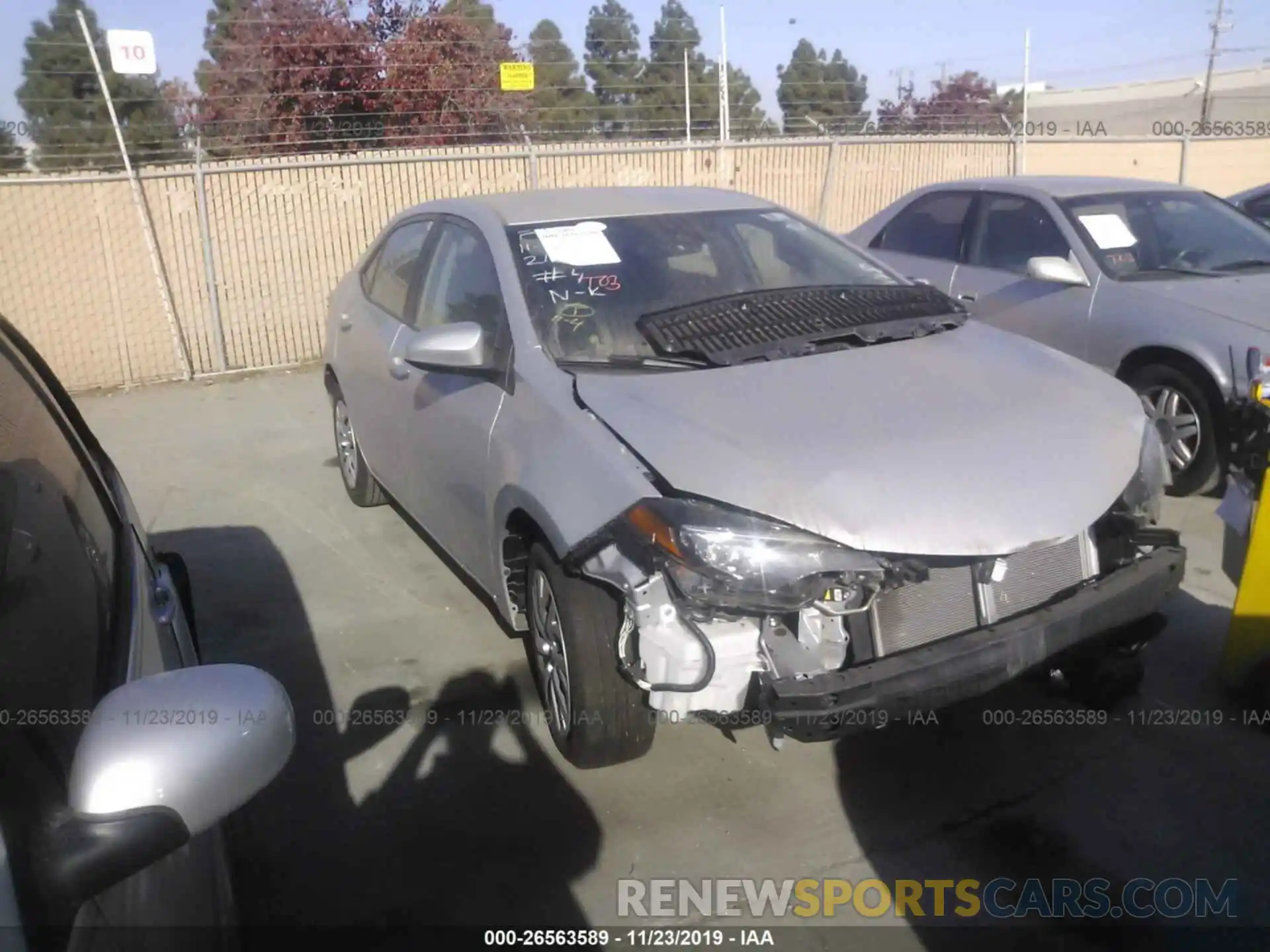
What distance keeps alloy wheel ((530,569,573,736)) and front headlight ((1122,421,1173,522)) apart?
176 cm

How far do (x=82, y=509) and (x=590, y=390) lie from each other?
4.86ft

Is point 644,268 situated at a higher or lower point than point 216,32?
lower

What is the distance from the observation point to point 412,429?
14.4 feet

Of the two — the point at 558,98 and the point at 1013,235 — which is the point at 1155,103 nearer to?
the point at 558,98

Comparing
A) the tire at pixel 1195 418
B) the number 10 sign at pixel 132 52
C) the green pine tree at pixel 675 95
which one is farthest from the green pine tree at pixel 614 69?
the tire at pixel 1195 418

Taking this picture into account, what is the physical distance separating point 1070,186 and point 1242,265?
1.14 meters

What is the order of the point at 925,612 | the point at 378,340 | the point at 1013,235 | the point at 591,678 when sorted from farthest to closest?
the point at 1013,235 → the point at 378,340 → the point at 591,678 → the point at 925,612

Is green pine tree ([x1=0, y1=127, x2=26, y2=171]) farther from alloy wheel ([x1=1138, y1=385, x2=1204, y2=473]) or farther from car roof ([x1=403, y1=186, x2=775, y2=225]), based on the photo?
alloy wheel ([x1=1138, y1=385, x2=1204, y2=473])

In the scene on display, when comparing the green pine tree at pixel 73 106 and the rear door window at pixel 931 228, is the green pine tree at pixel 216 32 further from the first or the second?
the rear door window at pixel 931 228

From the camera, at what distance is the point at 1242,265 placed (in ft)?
20.2

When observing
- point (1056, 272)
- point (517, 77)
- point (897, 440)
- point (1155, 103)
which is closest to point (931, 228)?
point (1056, 272)

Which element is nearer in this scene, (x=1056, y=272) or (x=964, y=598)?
(x=964, y=598)

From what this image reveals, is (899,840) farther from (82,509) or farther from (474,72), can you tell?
(474,72)
